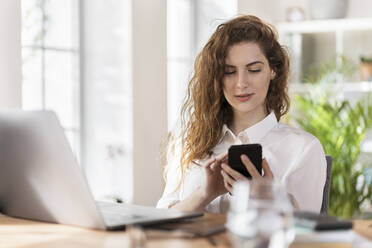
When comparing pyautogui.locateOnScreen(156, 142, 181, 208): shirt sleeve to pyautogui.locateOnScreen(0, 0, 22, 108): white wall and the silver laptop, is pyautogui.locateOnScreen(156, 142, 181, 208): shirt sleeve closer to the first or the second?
the silver laptop

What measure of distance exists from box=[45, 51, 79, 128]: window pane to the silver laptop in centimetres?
225

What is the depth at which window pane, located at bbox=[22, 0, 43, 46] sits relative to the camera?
12.0ft

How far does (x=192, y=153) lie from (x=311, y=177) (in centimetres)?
47

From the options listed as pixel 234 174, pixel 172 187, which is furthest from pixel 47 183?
pixel 172 187

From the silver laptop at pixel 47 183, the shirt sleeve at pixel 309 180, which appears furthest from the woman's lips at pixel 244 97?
the silver laptop at pixel 47 183

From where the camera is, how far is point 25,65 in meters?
3.68

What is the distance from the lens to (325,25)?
5.27 meters

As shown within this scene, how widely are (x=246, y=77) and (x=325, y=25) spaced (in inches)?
126

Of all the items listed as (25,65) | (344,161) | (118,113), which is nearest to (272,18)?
(344,161)

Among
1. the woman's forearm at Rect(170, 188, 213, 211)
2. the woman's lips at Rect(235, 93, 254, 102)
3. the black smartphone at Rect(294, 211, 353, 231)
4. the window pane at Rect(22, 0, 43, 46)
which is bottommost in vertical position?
the woman's forearm at Rect(170, 188, 213, 211)

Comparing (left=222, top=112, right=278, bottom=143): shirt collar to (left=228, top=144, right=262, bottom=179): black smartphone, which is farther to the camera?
(left=222, top=112, right=278, bottom=143): shirt collar

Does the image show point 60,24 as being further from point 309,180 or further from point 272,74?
point 309,180

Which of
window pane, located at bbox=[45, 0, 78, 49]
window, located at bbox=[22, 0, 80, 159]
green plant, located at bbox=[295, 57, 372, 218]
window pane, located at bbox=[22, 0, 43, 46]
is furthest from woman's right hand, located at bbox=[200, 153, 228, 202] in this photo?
green plant, located at bbox=[295, 57, 372, 218]

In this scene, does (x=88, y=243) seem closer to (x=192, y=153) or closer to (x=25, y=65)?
(x=192, y=153)
